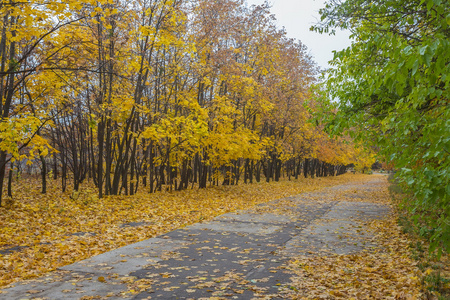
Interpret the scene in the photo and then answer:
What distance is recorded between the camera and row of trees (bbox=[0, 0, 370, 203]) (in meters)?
10.1

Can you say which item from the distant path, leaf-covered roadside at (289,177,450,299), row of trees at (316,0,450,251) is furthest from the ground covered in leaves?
row of trees at (316,0,450,251)

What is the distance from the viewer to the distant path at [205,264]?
5156 mm

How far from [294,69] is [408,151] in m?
24.7

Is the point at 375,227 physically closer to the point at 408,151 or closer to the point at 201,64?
Answer: the point at 408,151

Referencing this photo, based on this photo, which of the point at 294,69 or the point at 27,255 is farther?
the point at 294,69

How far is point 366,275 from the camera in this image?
630 centimetres

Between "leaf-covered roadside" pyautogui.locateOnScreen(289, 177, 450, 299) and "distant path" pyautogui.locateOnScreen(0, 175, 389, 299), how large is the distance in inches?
13.2

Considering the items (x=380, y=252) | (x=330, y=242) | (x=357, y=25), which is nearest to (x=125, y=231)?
(x=330, y=242)

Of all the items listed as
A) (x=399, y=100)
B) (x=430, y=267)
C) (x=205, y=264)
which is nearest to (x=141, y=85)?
(x=205, y=264)

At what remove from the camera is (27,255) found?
22.7 ft

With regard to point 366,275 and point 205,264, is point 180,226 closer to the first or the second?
point 205,264

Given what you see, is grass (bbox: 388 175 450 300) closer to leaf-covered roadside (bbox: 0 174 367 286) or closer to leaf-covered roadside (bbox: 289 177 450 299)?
leaf-covered roadside (bbox: 289 177 450 299)

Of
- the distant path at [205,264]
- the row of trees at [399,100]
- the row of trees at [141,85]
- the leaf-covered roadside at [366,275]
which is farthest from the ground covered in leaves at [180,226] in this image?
the row of trees at [141,85]

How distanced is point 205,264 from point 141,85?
9.48m
